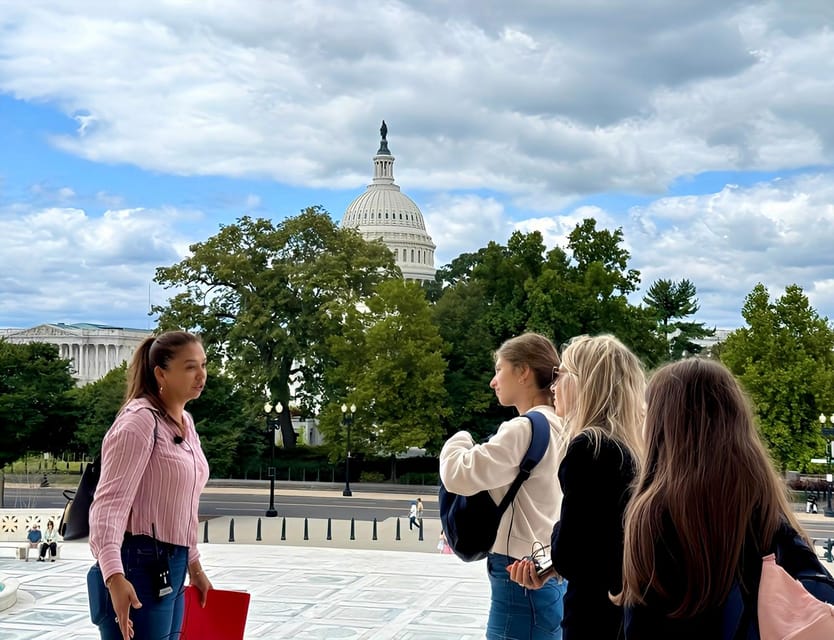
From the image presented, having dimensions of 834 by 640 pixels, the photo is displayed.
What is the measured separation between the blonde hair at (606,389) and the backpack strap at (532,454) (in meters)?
0.32

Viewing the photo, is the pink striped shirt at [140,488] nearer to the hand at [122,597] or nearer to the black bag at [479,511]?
the hand at [122,597]

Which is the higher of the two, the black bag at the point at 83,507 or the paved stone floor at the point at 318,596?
the black bag at the point at 83,507

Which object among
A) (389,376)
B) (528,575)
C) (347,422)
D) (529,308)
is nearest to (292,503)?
(347,422)

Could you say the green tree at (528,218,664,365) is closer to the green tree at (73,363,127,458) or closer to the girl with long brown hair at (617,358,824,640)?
the green tree at (73,363,127,458)

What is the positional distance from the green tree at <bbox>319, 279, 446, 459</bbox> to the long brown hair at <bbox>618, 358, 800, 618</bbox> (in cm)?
3964

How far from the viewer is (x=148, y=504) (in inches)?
164

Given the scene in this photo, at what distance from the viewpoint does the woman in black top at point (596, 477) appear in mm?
3436

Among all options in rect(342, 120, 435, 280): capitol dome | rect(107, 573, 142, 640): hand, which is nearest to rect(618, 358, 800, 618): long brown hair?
rect(107, 573, 142, 640): hand

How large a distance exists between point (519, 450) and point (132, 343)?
118319 mm

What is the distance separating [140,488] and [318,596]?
23.1 feet

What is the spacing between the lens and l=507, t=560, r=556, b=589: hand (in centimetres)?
396

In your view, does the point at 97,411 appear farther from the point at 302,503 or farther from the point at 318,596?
the point at 318,596

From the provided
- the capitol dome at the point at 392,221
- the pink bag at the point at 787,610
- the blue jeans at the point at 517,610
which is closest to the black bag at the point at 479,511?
the blue jeans at the point at 517,610

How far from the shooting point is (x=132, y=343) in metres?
117
